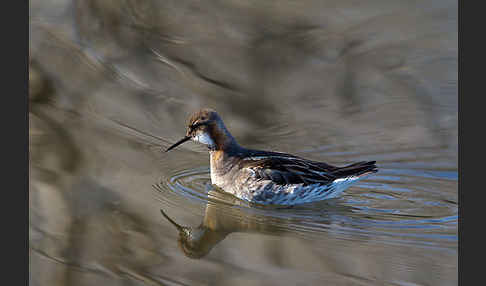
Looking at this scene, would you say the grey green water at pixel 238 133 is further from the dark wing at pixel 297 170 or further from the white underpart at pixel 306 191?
the dark wing at pixel 297 170

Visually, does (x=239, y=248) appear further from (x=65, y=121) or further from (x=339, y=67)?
(x=339, y=67)

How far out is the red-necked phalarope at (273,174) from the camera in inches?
347

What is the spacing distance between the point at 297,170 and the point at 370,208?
35.7 inches

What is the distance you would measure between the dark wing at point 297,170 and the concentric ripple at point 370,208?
300mm

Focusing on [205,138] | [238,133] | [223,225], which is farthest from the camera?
→ [238,133]

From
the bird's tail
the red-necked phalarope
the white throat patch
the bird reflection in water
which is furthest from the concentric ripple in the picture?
the white throat patch

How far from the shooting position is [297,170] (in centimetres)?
890

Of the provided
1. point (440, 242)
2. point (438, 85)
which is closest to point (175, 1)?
point (438, 85)

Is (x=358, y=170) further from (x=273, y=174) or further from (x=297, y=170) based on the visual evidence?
(x=273, y=174)

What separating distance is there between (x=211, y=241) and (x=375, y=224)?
1.65 meters

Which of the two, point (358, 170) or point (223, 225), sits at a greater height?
point (358, 170)

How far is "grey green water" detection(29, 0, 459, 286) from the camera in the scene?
7309 millimetres

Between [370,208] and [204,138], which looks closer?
[370,208]

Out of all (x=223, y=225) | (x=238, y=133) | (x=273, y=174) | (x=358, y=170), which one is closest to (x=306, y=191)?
(x=273, y=174)
